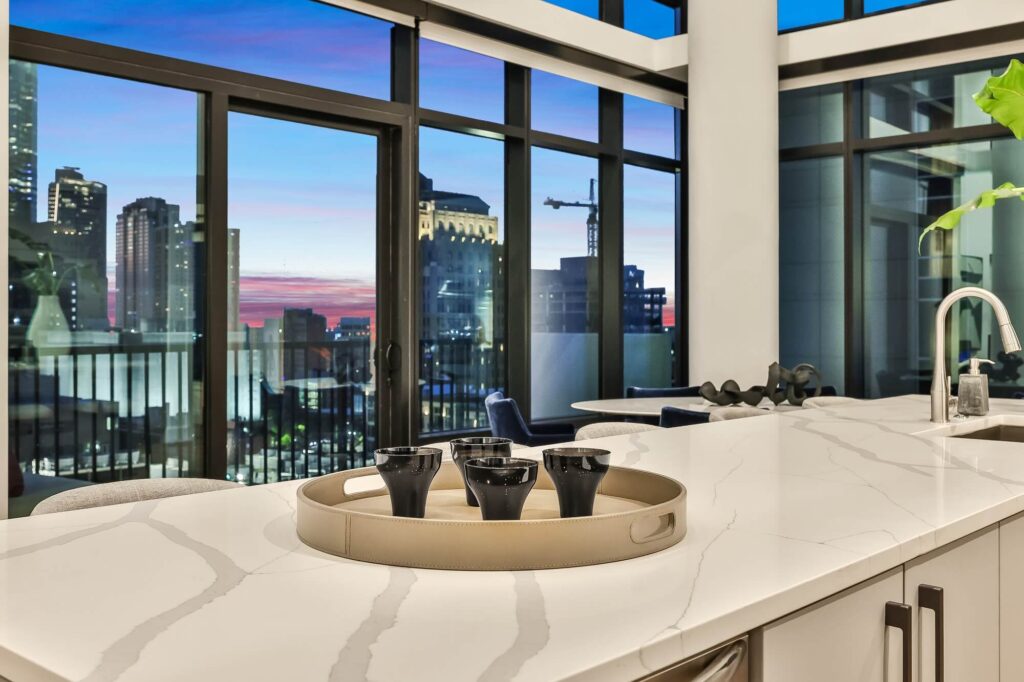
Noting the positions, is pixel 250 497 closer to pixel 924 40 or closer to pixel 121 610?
pixel 121 610

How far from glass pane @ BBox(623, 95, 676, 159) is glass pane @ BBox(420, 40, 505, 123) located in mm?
1216

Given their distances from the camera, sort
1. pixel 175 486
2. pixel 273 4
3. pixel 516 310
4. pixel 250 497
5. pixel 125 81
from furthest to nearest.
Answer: pixel 516 310
pixel 273 4
pixel 125 81
pixel 175 486
pixel 250 497

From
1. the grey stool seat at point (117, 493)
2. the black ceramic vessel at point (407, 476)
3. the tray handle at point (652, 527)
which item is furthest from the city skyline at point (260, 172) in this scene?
the tray handle at point (652, 527)

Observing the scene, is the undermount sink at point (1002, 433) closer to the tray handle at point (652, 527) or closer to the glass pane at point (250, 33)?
the tray handle at point (652, 527)

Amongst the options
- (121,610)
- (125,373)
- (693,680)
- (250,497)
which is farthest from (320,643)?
(125,373)

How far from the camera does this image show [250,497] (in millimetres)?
1408

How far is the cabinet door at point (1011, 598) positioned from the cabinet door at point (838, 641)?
368 millimetres

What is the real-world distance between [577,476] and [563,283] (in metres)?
5.29

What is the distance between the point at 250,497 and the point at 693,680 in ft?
2.71

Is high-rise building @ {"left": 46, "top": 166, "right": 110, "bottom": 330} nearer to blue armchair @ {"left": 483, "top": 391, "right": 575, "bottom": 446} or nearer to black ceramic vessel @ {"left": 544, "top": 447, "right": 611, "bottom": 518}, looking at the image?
blue armchair @ {"left": 483, "top": 391, "right": 575, "bottom": 446}

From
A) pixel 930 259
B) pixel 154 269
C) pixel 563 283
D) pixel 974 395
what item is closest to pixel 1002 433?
pixel 974 395

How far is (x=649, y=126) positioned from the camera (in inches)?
271

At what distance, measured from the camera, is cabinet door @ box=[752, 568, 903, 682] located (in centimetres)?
90

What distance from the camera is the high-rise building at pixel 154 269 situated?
161 inches
